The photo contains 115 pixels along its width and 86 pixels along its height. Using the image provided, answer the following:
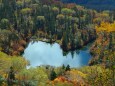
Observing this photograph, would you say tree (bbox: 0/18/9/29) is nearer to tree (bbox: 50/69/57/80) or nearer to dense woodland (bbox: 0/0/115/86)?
dense woodland (bbox: 0/0/115/86)

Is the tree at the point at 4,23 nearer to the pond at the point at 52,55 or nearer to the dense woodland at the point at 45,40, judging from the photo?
the dense woodland at the point at 45,40

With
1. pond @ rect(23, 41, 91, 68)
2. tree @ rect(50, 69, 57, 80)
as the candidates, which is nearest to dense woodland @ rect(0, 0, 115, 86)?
tree @ rect(50, 69, 57, 80)

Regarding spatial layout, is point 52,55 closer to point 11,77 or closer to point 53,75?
point 53,75

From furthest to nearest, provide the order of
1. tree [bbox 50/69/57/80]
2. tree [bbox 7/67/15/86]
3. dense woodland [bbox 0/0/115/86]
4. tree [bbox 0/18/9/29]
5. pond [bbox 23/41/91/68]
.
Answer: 1. tree [bbox 0/18/9/29]
2. pond [bbox 23/41/91/68]
3. tree [bbox 50/69/57/80]
4. dense woodland [bbox 0/0/115/86]
5. tree [bbox 7/67/15/86]

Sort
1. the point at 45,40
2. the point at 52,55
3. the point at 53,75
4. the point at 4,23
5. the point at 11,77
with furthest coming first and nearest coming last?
the point at 45,40 → the point at 4,23 → the point at 52,55 → the point at 53,75 → the point at 11,77

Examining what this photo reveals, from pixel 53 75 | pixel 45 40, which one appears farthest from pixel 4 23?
pixel 53 75

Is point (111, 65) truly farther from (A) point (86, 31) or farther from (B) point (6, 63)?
(A) point (86, 31)

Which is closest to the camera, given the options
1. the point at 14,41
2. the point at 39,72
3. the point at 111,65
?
the point at 111,65

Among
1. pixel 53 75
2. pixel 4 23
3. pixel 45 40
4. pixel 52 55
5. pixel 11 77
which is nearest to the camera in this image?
pixel 11 77

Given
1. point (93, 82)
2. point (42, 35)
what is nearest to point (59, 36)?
point (42, 35)
